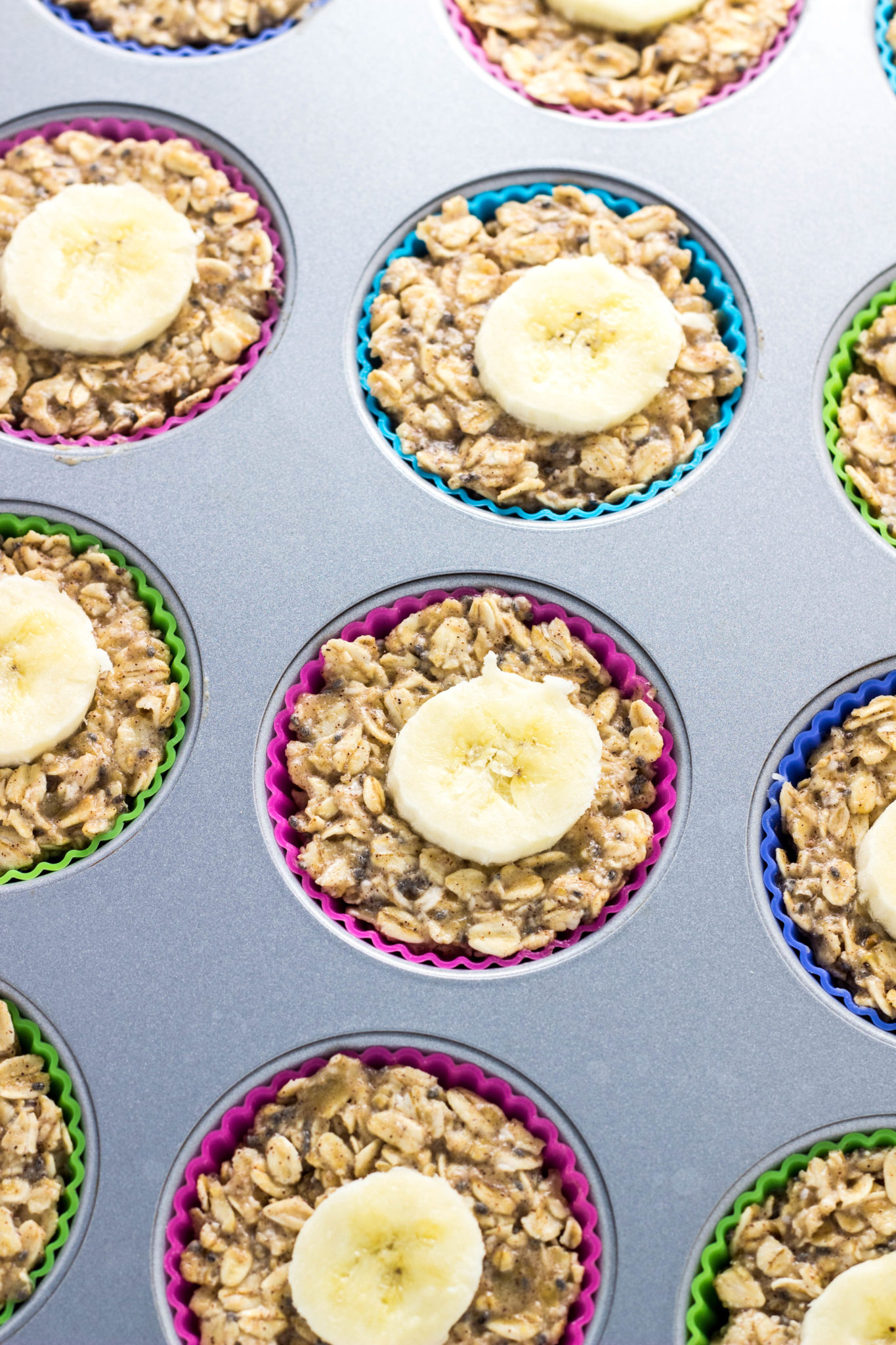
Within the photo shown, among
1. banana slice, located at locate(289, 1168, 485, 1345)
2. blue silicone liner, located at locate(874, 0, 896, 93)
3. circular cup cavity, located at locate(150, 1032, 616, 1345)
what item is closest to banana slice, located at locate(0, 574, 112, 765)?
circular cup cavity, located at locate(150, 1032, 616, 1345)

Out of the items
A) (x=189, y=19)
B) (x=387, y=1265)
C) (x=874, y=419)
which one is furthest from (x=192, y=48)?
(x=387, y=1265)

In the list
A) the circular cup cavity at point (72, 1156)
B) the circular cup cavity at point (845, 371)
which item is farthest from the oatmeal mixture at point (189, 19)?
the circular cup cavity at point (72, 1156)

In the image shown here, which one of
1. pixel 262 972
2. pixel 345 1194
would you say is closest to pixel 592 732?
pixel 262 972

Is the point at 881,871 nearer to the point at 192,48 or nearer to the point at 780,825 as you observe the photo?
the point at 780,825

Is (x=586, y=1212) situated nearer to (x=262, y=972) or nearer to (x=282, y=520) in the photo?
(x=262, y=972)

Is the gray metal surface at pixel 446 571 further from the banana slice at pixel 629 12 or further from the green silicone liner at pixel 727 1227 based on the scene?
the banana slice at pixel 629 12

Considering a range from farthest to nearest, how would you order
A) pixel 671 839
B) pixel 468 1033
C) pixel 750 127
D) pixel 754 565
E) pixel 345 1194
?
pixel 750 127, pixel 754 565, pixel 671 839, pixel 468 1033, pixel 345 1194
